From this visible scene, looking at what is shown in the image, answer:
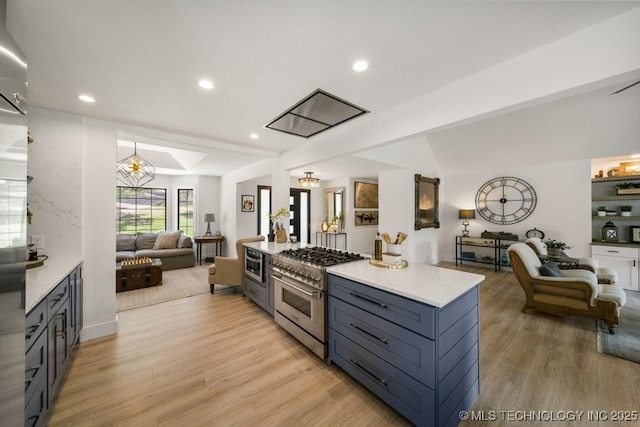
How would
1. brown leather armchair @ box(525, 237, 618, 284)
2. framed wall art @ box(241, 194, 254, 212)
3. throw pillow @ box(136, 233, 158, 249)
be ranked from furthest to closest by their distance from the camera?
framed wall art @ box(241, 194, 254, 212) → throw pillow @ box(136, 233, 158, 249) → brown leather armchair @ box(525, 237, 618, 284)

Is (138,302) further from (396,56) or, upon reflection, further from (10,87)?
(396,56)

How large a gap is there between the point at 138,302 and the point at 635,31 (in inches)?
227

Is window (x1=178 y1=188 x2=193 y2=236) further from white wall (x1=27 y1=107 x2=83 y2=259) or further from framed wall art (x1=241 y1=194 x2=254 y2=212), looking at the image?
white wall (x1=27 y1=107 x2=83 y2=259)

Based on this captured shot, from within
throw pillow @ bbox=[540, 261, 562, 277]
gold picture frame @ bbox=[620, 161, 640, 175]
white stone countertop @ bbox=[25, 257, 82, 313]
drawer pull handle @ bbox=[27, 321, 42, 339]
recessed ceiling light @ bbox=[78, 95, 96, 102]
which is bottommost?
throw pillow @ bbox=[540, 261, 562, 277]

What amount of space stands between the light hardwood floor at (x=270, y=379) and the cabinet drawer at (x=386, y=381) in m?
0.13

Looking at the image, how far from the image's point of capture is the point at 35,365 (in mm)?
1412

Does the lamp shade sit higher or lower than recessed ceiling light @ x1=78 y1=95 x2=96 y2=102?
lower

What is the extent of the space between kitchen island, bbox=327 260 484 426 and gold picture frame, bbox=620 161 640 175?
5465mm

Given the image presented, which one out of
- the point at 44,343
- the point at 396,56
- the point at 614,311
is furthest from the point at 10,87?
the point at 614,311

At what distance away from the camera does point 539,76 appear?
5.32 feet

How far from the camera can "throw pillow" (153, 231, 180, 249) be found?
6.08 meters

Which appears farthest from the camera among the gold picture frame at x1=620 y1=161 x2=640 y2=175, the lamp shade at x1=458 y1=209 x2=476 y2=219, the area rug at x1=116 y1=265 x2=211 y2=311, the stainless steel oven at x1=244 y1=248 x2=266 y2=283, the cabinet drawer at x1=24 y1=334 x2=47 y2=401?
the lamp shade at x1=458 y1=209 x2=476 y2=219

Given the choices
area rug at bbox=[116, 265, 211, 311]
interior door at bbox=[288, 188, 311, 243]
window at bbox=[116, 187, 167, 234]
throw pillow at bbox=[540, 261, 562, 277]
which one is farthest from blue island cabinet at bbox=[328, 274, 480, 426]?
window at bbox=[116, 187, 167, 234]

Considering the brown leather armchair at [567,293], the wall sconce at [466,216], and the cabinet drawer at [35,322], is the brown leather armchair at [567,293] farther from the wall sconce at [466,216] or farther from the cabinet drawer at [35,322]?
the cabinet drawer at [35,322]
